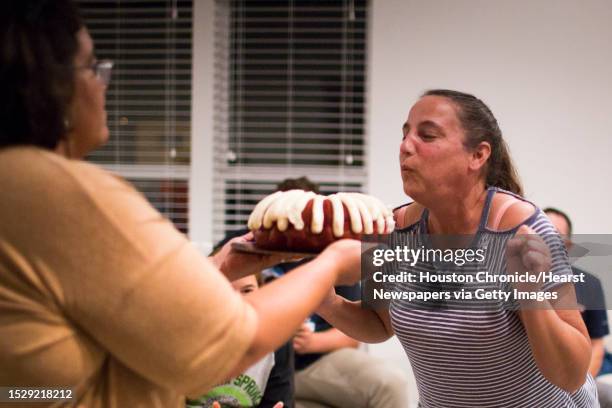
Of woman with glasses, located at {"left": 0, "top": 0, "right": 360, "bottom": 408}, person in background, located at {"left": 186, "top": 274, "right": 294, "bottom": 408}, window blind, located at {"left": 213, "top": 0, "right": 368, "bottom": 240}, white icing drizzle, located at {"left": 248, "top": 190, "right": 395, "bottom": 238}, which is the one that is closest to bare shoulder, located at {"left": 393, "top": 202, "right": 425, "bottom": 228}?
person in background, located at {"left": 186, "top": 274, "right": 294, "bottom": 408}

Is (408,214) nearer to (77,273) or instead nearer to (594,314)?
(77,273)

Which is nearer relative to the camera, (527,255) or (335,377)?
(527,255)

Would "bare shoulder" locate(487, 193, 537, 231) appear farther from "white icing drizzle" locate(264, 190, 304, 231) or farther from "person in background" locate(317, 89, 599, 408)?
"white icing drizzle" locate(264, 190, 304, 231)

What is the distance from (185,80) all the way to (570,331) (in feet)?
9.74

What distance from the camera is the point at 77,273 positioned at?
2.31 ft

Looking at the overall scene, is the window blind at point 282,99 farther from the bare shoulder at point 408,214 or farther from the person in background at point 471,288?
the person in background at point 471,288

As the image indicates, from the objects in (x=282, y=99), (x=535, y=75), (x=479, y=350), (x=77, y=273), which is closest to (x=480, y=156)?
(x=479, y=350)

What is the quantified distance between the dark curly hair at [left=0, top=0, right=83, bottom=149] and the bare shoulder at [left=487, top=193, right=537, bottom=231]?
825 millimetres

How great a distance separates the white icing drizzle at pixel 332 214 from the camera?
3.18ft

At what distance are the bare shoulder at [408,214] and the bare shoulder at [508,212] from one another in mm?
187

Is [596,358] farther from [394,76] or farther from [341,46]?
[341,46]

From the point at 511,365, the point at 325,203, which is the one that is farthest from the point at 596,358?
the point at 325,203

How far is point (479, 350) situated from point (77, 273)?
2.79 feet

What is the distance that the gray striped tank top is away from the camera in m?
1.32
